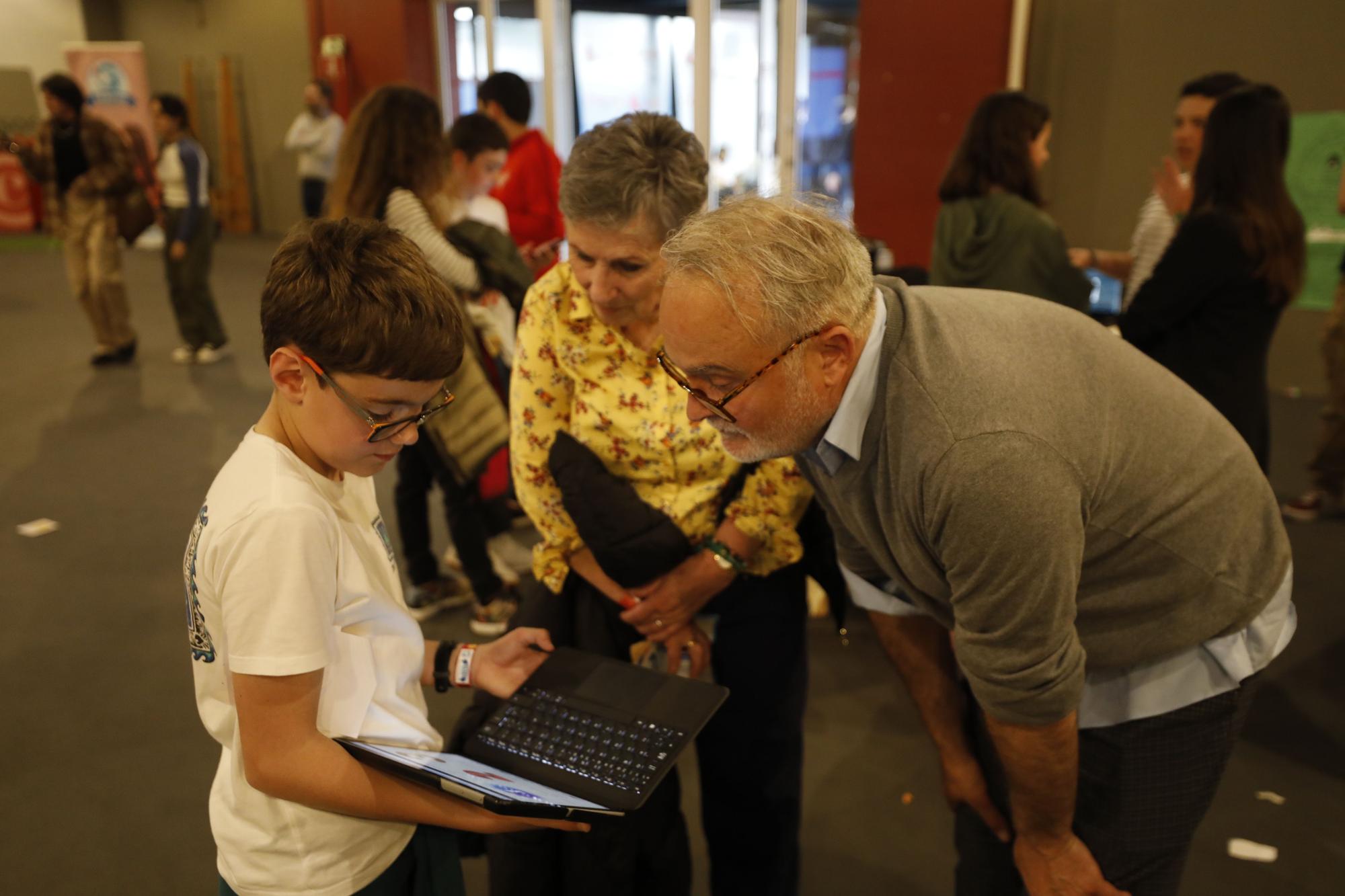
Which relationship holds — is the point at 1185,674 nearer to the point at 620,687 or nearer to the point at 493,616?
the point at 620,687

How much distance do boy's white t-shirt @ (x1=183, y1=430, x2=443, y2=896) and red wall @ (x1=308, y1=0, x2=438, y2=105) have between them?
958 cm

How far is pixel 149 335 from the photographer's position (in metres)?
7.47

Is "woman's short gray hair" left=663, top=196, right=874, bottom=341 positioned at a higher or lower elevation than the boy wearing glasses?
higher

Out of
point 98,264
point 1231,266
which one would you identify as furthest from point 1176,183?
point 98,264

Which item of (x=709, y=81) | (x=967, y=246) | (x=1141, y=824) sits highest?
(x=709, y=81)

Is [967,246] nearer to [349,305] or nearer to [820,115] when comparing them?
[349,305]

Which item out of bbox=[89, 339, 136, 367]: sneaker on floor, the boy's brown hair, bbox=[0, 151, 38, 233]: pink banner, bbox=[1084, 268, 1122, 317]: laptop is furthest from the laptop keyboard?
bbox=[0, 151, 38, 233]: pink banner

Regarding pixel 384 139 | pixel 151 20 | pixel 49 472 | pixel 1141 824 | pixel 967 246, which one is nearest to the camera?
pixel 1141 824

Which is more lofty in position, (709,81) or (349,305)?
(709,81)

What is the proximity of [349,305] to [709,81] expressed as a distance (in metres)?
6.74

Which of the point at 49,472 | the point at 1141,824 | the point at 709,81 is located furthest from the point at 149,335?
the point at 1141,824

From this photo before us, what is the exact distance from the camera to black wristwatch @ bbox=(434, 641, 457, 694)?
1400 millimetres

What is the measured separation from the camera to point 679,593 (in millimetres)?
1602

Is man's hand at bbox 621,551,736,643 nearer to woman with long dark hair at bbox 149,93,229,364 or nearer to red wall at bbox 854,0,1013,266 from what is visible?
red wall at bbox 854,0,1013,266
